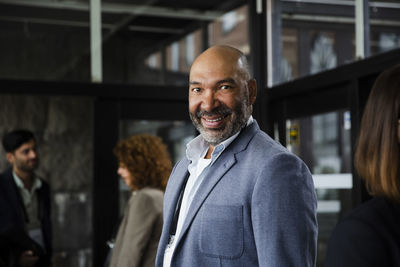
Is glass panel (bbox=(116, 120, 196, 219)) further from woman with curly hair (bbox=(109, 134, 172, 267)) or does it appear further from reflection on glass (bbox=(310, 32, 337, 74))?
woman with curly hair (bbox=(109, 134, 172, 267))

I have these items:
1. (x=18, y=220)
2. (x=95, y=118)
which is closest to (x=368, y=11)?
(x=95, y=118)

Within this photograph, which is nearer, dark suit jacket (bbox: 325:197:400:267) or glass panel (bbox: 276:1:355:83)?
dark suit jacket (bbox: 325:197:400:267)

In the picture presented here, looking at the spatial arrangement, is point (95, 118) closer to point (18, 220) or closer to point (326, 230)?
point (18, 220)

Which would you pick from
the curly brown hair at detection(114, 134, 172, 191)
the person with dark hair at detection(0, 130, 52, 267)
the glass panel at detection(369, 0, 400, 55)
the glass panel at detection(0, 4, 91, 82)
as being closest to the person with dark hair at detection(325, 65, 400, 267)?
the curly brown hair at detection(114, 134, 172, 191)

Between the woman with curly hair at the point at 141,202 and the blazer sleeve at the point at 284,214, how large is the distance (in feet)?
5.50

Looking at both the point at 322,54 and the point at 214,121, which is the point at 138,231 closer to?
the point at 214,121

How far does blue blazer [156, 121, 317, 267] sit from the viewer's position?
5.07 feet

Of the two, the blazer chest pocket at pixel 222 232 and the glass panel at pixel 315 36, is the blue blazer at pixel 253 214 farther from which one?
the glass panel at pixel 315 36

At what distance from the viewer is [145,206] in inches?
126

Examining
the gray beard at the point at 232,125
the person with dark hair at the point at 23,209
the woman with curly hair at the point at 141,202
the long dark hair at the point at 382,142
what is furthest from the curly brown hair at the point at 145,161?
the long dark hair at the point at 382,142

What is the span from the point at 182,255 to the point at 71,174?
534 centimetres

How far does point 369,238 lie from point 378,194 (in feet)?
0.31

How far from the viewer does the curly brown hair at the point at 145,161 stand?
344 centimetres

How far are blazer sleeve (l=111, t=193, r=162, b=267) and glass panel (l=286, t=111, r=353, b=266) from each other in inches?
73.7
